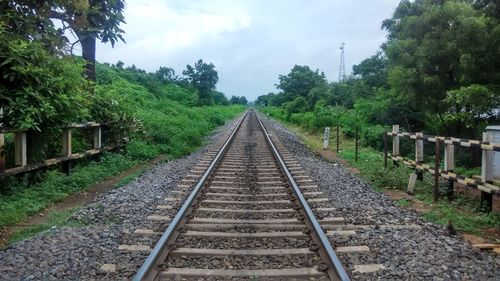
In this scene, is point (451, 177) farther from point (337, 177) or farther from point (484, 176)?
point (337, 177)

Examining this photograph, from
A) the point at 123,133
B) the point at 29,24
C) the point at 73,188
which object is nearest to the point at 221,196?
the point at 73,188

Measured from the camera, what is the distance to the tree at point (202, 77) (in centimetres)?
5581

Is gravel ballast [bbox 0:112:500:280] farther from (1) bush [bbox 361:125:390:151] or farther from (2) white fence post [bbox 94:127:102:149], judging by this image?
(1) bush [bbox 361:125:390:151]

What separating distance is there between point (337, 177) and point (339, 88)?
2841 cm

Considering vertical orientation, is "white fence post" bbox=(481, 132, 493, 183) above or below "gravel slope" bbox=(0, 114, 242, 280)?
above

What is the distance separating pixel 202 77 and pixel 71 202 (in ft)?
164

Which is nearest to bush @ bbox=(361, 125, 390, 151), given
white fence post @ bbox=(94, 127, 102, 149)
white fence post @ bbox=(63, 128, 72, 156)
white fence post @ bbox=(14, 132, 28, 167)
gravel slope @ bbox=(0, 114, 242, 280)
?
white fence post @ bbox=(94, 127, 102, 149)

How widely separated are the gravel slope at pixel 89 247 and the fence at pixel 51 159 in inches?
58.3

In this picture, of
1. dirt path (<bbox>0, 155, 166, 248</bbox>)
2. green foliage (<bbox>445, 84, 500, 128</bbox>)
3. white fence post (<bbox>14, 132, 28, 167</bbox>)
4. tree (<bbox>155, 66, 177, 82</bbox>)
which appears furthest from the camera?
tree (<bbox>155, 66, 177, 82</bbox>)

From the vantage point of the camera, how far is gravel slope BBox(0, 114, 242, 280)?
14.1 feet

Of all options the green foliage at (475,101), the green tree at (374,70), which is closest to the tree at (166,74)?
the green tree at (374,70)

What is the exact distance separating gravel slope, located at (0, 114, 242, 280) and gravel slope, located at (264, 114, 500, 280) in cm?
235

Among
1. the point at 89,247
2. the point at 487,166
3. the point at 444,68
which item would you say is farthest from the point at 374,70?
the point at 89,247

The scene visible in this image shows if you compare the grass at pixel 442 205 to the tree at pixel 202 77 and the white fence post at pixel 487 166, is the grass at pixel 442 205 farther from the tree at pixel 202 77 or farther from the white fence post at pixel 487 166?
the tree at pixel 202 77
